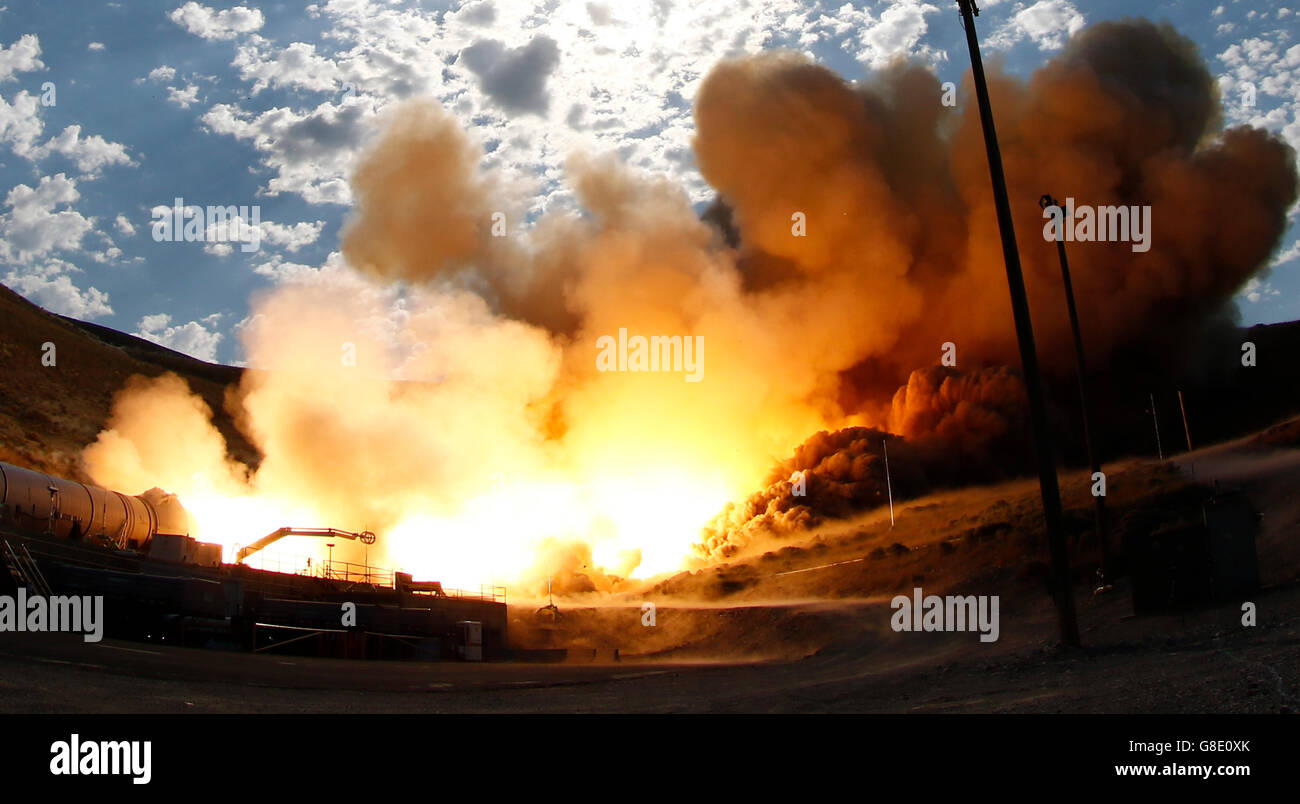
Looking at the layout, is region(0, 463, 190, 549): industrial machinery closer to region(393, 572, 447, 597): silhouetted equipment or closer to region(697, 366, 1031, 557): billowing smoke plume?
region(393, 572, 447, 597): silhouetted equipment

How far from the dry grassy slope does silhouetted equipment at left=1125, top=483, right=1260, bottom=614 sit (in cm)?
5505

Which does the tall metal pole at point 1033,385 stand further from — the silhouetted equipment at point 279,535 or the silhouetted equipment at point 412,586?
the silhouetted equipment at point 279,535

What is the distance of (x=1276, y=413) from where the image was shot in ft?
218

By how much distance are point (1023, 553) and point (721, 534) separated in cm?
2323

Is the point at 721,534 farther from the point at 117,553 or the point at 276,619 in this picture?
the point at 117,553

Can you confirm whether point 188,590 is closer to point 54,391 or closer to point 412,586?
point 412,586

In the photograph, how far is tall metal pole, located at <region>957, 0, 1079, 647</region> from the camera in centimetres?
1905

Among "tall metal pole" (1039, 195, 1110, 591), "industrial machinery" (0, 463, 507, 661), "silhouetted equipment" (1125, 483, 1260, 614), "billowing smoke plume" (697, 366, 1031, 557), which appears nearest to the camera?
"silhouetted equipment" (1125, 483, 1260, 614)

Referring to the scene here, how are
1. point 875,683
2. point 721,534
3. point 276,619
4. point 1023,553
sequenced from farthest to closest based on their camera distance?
point 721,534, point 276,619, point 1023,553, point 875,683

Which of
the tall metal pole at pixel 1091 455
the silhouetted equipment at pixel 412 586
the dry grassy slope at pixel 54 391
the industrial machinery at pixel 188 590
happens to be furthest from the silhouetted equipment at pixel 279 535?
the tall metal pole at pixel 1091 455

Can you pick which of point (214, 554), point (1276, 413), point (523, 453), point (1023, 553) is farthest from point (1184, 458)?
point (214, 554)

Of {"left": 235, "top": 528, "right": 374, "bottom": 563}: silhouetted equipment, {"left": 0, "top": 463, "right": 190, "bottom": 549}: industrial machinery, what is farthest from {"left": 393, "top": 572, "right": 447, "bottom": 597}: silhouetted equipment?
{"left": 0, "top": 463, "right": 190, "bottom": 549}: industrial machinery

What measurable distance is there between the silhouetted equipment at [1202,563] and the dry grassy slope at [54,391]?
55054mm

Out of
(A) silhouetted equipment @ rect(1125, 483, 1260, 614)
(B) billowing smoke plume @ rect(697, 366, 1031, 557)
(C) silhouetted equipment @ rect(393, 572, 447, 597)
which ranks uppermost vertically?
(B) billowing smoke plume @ rect(697, 366, 1031, 557)
